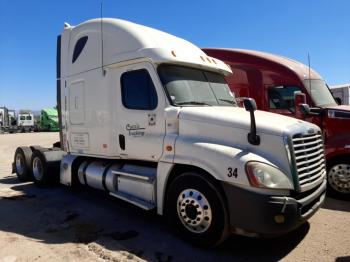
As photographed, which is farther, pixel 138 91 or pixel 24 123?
pixel 24 123

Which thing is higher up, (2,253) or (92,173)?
(92,173)

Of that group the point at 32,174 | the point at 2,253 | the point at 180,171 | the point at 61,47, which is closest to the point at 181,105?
the point at 180,171

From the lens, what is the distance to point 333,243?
508 centimetres

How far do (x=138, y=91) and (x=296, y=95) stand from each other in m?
3.91

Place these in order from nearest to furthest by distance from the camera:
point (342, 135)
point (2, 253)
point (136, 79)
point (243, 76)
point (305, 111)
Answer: point (2, 253)
point (136, 79)
point (305, 111)
point (342, 135)
point (243, 76)

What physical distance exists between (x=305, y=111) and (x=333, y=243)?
8.51 feet

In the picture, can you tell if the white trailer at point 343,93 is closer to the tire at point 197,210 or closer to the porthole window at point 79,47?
the porthole window at point 79,47

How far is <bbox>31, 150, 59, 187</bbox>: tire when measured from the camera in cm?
886

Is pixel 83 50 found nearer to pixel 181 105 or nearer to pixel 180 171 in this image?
pixel 181 105

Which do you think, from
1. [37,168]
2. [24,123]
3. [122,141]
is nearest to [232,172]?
[122,141]


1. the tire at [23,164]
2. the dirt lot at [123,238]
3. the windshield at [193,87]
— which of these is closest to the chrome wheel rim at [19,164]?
the tire at [23,164]

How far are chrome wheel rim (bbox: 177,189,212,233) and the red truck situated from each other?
123 inches

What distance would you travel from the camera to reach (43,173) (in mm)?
8953

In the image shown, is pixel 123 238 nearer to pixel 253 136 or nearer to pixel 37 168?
pixel 253 136
